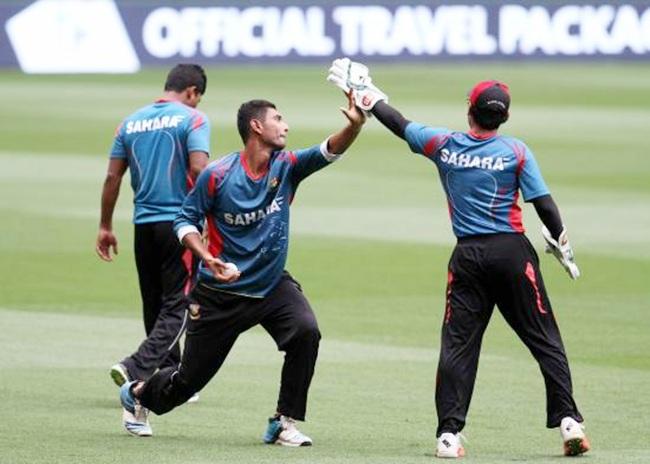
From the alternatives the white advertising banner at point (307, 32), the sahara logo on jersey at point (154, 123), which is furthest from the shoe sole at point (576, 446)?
the white advertising banner at point (307, 32)

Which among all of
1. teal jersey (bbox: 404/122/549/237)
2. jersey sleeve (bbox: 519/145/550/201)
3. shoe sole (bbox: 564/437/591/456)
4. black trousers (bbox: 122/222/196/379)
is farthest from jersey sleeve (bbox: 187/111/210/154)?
shoe sole (bbox: 564/437/591/456)

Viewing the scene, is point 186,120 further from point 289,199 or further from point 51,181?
point 51,181

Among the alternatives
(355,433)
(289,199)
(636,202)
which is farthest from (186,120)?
(636,202)

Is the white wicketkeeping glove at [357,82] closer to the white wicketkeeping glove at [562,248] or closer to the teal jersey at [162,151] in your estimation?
the white wicketkeeping glove at [562,248]

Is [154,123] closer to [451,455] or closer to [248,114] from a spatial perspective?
[248,114]

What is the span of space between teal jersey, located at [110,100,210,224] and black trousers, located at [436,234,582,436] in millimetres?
2331

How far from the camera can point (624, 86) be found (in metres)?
36.1

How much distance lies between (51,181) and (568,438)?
52.0 feet

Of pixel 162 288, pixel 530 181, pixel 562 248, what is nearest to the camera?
pixel 530 181

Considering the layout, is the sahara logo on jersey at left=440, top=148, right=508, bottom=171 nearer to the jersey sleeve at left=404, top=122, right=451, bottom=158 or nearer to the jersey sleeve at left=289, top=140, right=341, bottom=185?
the jersey sleeve at left=404, top=122, right=451, bottom=158

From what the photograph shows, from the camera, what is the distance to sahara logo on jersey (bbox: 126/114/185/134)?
1072cm

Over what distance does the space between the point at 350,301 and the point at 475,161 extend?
21.0 feet

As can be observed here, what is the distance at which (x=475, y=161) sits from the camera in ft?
29.1

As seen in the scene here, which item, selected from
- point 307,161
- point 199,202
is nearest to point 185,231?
point 199,202
